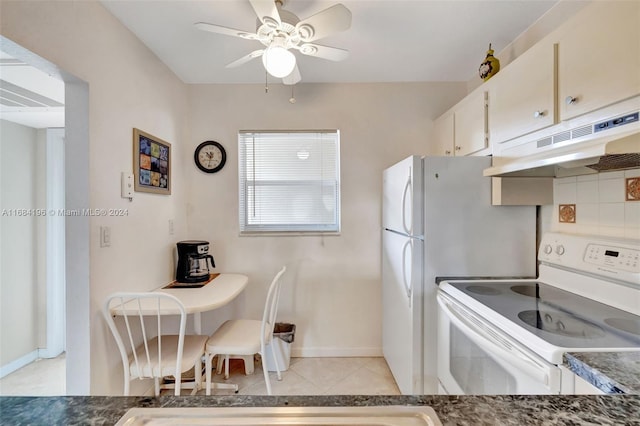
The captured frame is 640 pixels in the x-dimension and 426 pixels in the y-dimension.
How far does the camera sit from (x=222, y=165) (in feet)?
8.77

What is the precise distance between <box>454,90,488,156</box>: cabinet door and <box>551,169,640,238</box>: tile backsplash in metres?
0.50

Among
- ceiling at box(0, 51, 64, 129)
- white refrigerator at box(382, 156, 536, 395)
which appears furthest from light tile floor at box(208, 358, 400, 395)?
ceiling at box(0, 51, 64, 129)

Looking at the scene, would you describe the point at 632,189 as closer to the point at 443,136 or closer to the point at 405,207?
the point at 405,207

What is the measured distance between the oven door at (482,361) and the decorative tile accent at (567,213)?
2.57 ft

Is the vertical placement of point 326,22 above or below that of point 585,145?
above

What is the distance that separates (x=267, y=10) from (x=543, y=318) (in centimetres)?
180

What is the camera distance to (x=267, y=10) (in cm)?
134

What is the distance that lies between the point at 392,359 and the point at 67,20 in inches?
112

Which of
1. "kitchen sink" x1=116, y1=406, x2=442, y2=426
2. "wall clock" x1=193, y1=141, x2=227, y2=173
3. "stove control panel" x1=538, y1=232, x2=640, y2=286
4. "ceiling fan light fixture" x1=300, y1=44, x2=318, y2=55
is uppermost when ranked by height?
"ceiling fan light fixture" x1=300, y1=44, x2=318, y2=55

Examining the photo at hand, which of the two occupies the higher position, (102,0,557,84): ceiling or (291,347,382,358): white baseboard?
(102,0,557,84): ceiling

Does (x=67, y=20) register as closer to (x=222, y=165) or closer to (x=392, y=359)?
(x=222, y=165)

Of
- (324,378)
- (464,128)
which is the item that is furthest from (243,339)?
(464,128)

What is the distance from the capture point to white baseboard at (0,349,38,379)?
2.33 meters

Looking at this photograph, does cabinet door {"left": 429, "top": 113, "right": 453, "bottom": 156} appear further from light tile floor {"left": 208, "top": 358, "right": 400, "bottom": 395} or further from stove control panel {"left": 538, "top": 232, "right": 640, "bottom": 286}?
light tile floor {"left": 208, "top": 358, "right": 400, "bottom": 395}
